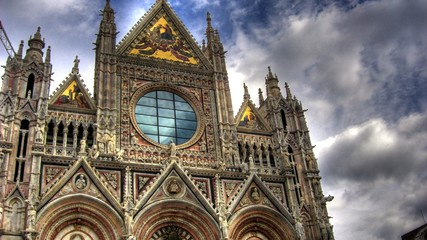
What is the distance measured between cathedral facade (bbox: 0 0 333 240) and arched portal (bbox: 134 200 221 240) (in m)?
0.05

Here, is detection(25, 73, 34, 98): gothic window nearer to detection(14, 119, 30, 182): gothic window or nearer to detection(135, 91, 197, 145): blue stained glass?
detection(14, 119, 30, 182): gothic window

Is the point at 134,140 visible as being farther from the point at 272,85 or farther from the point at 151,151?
the point at 272,85

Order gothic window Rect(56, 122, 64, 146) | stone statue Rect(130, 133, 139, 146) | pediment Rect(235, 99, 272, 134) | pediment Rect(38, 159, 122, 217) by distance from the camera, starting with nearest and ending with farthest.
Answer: pediment Rect(38, 159, 122, 217), gothic window Rect(56, 122, 64, 146), stone statue Rect(130, 133, 139, 146), pediment Rect(235, 99, 272, 134)

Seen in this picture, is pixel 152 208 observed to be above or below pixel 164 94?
below

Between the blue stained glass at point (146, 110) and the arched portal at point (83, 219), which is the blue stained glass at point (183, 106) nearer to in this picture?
the blue stained glass at point (146, 110)

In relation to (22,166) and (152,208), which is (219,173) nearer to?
(152,208)

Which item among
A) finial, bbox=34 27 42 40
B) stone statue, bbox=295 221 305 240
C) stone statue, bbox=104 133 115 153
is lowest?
stone statue, bbox=295 221 305 240

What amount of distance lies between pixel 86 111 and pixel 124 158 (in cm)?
321

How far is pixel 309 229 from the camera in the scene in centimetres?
2364

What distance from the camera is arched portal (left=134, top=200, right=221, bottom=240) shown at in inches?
847

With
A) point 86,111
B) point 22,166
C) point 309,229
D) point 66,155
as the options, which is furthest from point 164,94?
point 309,229

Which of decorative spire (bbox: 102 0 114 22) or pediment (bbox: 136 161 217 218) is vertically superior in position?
decorative spire (bbox: 102 0 114 22)

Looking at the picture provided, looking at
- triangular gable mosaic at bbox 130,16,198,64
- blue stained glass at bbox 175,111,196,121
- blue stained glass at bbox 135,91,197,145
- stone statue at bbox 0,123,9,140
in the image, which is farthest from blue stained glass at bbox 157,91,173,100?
stone statue at bbox 0,123,9,140

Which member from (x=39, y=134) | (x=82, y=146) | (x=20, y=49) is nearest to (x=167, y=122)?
(x=82, y=146)
